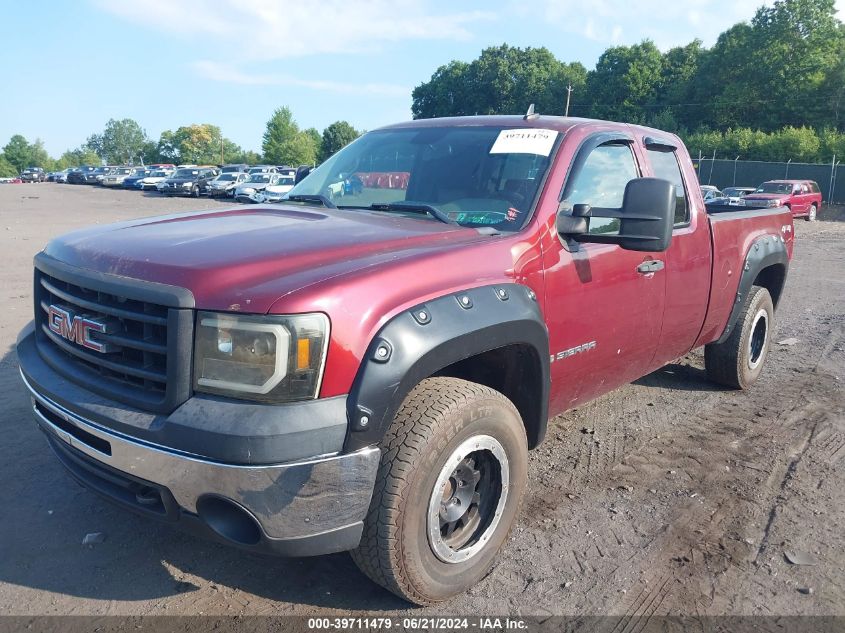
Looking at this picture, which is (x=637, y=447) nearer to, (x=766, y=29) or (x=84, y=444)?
(x=84, y=444)

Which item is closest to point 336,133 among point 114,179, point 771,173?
point 114,179

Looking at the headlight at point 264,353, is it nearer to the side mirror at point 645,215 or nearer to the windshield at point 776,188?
the side mirror at point 645,215

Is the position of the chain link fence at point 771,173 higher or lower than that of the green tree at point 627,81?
lower

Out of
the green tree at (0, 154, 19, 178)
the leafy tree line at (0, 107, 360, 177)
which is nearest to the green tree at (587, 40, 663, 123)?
the leafy tree line at (0, 107, 360, 177)

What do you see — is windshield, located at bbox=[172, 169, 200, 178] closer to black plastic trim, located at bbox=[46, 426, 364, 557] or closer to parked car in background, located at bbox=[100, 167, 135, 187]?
parked car in background, located at bbox=[100, 167, 135, 187]

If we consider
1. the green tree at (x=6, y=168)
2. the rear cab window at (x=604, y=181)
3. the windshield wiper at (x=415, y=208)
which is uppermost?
the green tree at (x=6, y=168)

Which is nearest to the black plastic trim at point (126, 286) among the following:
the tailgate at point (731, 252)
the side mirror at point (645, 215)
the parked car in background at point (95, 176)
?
the side mirror at point (645, 215)

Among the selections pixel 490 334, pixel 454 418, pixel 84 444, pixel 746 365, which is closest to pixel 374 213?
pixel 490 334

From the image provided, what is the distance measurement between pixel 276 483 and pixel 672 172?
3.29 m

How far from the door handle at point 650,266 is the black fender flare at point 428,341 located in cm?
99

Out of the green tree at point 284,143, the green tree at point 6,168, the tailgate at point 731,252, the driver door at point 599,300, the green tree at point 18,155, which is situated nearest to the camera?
the driver door at point 599,300

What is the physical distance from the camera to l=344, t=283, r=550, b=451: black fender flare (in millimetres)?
2209

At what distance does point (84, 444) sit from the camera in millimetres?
2461

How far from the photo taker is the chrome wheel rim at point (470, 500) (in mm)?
2605
